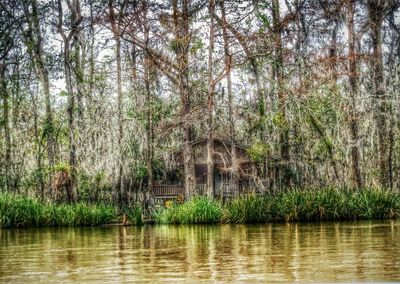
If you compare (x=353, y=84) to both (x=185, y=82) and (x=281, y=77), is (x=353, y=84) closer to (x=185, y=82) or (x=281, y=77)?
(x=281, y=77)

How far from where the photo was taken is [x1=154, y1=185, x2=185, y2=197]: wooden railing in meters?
42.5

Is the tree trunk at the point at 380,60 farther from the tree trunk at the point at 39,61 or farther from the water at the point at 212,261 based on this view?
the water at the point at 212,261

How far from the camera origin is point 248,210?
24.0 metres

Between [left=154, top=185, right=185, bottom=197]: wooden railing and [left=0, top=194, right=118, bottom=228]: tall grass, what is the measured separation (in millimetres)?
16857

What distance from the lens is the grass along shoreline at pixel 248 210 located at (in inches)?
943

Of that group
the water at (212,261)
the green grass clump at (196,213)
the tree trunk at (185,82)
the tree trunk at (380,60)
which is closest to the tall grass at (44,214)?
the green grass clump at (196,213)

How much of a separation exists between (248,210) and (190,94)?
1171 cm

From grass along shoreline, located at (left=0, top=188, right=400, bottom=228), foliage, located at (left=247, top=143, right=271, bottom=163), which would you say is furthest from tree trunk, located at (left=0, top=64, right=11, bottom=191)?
foliage, located at (left=247, top=143, right=271, bottom=163)

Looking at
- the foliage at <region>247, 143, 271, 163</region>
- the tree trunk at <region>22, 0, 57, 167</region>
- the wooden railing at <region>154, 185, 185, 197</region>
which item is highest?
the tree trunk at <region>22, 0, 57, 167</region>

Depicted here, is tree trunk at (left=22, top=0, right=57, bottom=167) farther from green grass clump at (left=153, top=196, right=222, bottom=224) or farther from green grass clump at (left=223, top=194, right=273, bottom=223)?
green grass clump at (left=223, top=194, right=273, bottom=223)

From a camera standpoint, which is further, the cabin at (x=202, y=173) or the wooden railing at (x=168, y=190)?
the wooden railing at (x=168, y=190)

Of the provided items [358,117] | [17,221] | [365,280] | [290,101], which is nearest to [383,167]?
[358,117]

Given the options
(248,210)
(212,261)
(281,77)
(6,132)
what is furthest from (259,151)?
(212,261)

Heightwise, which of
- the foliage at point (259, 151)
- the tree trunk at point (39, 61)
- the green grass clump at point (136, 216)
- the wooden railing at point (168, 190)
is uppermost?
the tree trunk at point (39, 61)
